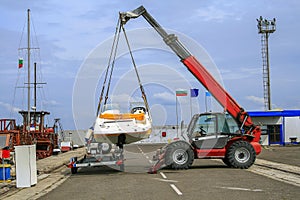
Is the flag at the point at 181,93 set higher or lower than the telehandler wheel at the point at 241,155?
higher

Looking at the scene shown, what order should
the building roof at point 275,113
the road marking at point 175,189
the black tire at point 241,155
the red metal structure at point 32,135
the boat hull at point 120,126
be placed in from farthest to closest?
the building roof at point 275,113 → the red metal structure at point 32,135 → the black tire at point 241,155 → the boat hull at point 120,126 → the road marking at point 175,189

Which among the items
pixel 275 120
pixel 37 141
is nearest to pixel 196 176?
pixel 37 141

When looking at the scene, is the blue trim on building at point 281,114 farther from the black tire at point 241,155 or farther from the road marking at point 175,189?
the road marking at point 175,189

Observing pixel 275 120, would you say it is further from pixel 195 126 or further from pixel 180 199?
pixel 180 199

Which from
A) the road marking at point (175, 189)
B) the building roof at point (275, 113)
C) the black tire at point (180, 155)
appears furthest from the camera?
the building roof at point (275, 113)

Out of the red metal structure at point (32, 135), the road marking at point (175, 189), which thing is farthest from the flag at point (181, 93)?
the road marking at point (175, 189)

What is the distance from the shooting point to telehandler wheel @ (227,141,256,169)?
21.7 meters

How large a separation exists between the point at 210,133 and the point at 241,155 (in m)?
1.79

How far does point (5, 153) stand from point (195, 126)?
926cm

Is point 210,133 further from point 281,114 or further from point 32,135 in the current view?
point 281,114

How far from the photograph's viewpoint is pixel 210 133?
72.7 ft

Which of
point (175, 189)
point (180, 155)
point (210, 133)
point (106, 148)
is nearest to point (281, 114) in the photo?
point (210, 133)

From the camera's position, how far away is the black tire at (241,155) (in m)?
A: 21.7

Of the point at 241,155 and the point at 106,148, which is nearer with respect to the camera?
the point at 241,155
